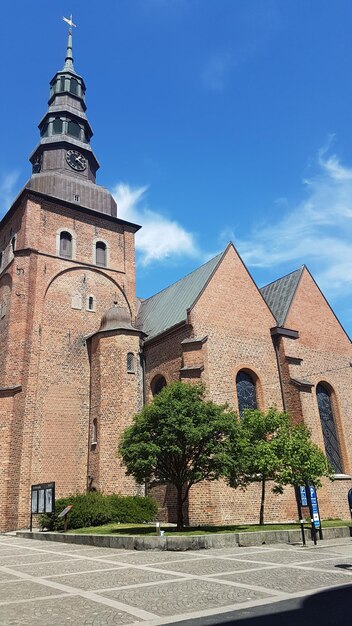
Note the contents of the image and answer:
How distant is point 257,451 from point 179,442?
349 centimetres

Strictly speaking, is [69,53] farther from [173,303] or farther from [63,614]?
[63,614]

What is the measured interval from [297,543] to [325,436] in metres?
11.5

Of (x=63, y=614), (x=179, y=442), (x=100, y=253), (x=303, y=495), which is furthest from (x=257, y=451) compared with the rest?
(x=100, y=253)

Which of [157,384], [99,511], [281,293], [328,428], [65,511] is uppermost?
[281,293]

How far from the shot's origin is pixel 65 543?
17.4 meters

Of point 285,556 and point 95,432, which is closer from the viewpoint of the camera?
point 285,556

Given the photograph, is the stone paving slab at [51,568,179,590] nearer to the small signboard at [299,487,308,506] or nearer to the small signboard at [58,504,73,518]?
the small signboard at [299,487,308,506]

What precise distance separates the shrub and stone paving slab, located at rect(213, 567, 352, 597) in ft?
40.3

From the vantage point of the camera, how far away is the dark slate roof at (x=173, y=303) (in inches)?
1077

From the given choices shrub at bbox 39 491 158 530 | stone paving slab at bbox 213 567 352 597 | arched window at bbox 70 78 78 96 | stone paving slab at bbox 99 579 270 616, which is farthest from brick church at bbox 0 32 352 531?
stone paving slab at bbox 99 579 270 616

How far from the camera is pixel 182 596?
7531 millimetres

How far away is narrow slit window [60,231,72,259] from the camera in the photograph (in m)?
30.2

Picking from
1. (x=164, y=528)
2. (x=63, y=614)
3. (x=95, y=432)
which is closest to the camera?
(x=63, y=614)

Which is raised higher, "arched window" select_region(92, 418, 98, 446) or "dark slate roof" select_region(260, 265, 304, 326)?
"dark slate roof" select_region(260, 265, 304, 326)
